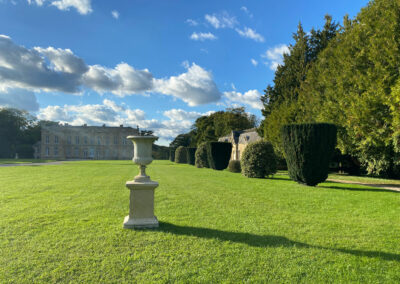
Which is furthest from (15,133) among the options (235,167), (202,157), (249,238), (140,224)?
(249,238)

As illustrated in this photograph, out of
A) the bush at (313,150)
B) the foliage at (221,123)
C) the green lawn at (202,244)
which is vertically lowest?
the green lawn at (202,244)

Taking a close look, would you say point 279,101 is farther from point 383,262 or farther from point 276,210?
point 383,262

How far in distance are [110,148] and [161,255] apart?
226 feet

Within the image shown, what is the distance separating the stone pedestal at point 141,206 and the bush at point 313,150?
28.4ft

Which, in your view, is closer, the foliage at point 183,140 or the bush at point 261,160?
the bush at point 261,160

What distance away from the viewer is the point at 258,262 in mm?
3328

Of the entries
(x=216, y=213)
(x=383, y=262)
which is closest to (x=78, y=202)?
(x=216, y=213)

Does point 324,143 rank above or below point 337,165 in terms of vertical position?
above

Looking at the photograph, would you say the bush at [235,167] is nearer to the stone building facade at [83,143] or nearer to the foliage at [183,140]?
the foliage at [183,140]

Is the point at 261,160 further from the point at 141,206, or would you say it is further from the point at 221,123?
the point at 221,123

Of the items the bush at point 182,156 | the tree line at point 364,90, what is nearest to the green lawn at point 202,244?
the tree line at point 364,90

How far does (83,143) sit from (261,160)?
2478 inches

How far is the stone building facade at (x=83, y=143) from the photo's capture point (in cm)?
6456

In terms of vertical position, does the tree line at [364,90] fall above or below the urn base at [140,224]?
above
